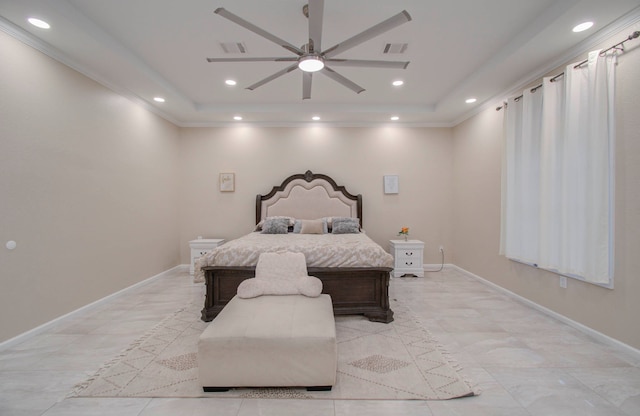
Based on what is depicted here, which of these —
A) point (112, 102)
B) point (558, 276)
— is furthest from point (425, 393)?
point (112, 102)

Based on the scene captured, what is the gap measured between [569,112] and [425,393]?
2829 millimetres

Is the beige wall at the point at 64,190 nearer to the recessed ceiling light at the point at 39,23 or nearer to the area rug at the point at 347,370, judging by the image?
the recessed ceiling light at the point at 39,23

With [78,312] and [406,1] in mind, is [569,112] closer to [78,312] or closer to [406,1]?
[406,1]

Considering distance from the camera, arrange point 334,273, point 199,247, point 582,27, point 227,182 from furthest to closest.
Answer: point 227,182, point 199,247, point 334,273, point 582,27

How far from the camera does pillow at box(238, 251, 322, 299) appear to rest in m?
2.64

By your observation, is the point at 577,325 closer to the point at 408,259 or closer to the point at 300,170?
the point at 408,259

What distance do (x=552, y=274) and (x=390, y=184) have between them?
282cm

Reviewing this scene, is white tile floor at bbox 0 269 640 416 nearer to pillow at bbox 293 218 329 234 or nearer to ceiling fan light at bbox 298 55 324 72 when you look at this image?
pillow at bbox 293 218 329 234

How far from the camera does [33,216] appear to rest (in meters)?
2.70

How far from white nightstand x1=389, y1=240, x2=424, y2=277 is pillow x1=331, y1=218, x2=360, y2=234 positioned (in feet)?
2.62

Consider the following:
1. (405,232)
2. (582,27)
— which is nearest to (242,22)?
(582,27)

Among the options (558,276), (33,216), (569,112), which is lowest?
(558,276)

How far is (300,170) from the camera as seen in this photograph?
5.41 meters

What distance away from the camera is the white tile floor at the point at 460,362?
174 cm
